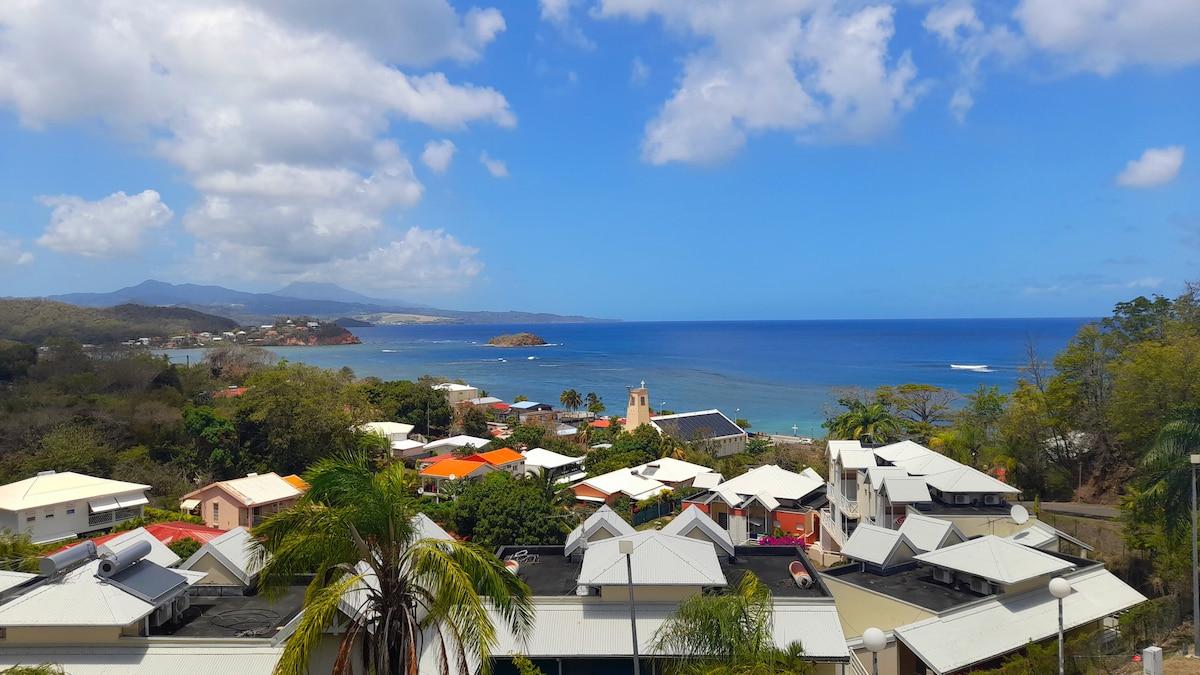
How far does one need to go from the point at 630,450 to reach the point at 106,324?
89459 millimetres

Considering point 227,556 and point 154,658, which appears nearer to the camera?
point 154,658

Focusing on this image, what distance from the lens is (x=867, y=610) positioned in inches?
652

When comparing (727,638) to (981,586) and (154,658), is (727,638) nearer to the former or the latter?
(981,586)

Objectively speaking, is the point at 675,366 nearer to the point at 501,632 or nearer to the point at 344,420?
the point at 344,420

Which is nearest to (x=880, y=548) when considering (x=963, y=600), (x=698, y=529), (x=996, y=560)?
(x=963, y=600)

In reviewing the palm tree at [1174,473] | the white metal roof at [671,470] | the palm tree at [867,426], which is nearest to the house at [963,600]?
the palm tree at [1174,473]

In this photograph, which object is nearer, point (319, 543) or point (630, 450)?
point (319, 543)

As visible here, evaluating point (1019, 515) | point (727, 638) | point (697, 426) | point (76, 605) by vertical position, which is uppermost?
point (727, 638)

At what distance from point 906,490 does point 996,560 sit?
19.8 feet

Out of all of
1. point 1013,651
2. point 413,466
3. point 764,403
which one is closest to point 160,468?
point 413,466

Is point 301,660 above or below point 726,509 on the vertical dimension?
above

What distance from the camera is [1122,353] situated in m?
30.8

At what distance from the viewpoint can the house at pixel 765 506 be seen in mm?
28703

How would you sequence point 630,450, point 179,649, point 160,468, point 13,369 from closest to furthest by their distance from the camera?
point 179,649, point 160,468, point 630,450, point 13,369
